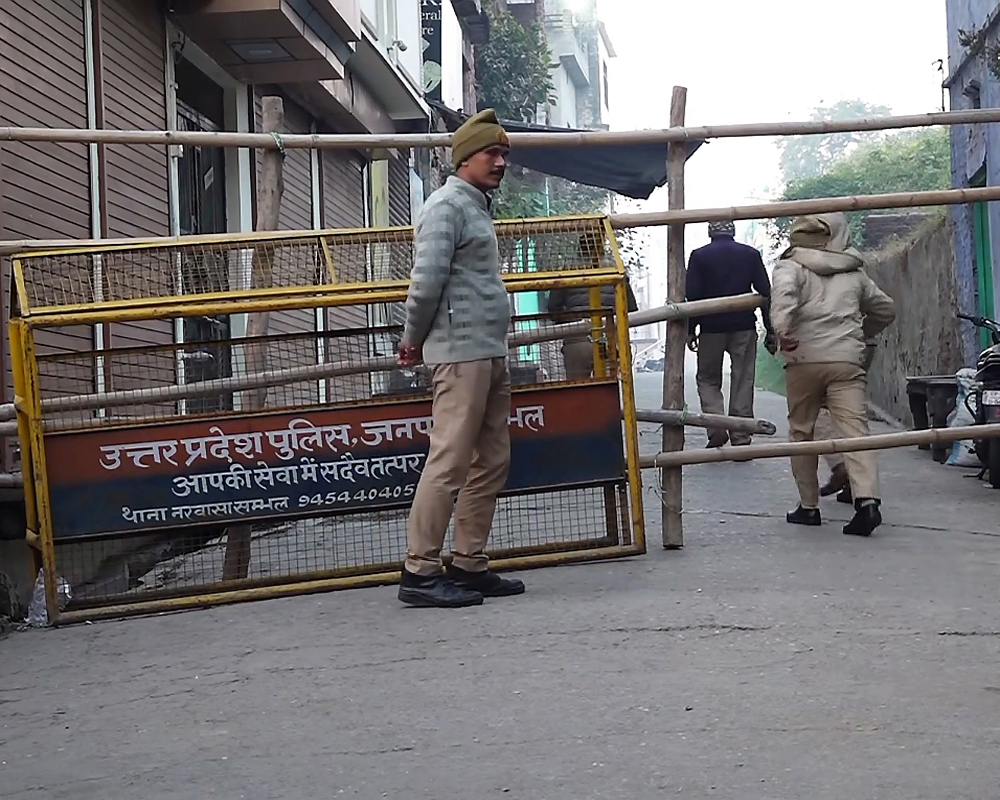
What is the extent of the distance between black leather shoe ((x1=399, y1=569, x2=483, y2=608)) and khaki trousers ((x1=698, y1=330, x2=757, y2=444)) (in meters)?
5.29

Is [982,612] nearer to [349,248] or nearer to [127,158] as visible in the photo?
[349,248]

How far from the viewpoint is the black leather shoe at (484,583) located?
5625mm

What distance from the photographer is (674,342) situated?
6.63 metres

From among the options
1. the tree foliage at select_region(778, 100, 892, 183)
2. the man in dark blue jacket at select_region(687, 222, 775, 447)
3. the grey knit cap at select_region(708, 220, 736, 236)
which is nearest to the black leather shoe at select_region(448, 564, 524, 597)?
the man in dark blue jacket at select_region(687, 222, 775, 447)

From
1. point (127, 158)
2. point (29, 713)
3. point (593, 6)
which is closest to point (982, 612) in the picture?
point (29, 713)

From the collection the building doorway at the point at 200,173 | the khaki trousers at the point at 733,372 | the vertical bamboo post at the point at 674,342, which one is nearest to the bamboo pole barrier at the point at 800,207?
the vertical bamboo post at the point at 674,342

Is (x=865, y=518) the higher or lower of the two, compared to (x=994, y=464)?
lower

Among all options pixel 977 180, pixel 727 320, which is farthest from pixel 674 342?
pixel 977 180

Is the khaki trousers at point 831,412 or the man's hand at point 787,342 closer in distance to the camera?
the khaki trousers at point 831,412

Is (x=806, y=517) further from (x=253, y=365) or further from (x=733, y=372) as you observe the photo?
(x=733, y=372)

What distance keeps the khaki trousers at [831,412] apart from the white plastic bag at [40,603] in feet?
12.1

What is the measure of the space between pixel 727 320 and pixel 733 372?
1.31ft

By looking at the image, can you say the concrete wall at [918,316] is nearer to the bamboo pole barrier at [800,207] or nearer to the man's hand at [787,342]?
the man's hand at [787,342]

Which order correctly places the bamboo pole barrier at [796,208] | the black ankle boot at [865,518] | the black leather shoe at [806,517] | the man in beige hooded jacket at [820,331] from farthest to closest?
the black leather shoe at [806,517] → the man in beige hooded jacket at [820,331] → the black ankle boot at [865,518] → the bamboo pole barrier at [796,208]
